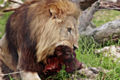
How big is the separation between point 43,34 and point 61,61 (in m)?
0.61

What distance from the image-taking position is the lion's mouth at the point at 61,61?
316 centimetres

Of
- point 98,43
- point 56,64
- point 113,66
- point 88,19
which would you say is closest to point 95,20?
point 88,19

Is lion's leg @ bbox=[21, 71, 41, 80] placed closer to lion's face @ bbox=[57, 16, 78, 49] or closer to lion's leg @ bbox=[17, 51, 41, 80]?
lion's leg @ bbox=[17, 51, 41, 80]

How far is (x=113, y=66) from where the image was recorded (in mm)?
4031

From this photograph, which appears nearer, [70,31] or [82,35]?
[70,31]

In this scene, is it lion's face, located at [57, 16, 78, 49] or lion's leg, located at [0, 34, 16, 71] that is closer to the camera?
lion's face, located at [57, 16, 78, 49]

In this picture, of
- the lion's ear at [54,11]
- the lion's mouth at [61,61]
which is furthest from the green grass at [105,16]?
the lion's ear at [54,11]

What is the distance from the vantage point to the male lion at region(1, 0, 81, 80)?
9.98ft

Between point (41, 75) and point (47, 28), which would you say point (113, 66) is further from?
point (47, 28)

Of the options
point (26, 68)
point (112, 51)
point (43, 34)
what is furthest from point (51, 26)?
point (112, 51)

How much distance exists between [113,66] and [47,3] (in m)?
1.55

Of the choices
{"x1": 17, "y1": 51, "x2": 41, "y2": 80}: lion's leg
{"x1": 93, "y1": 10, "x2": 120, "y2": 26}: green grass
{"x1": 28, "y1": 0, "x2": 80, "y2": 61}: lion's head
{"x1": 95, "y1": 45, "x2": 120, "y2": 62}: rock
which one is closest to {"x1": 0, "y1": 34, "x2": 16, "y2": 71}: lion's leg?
{"x1": 17, "y1": 51, "x2": 41, "y2": 80}: lion's leg

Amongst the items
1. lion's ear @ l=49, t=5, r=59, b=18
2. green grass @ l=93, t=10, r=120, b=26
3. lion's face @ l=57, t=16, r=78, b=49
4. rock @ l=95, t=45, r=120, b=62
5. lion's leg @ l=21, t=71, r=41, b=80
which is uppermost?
lion's ear @ l=49, t=5, r=59, b=18

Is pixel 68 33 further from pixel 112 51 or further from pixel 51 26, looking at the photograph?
pixel 112 51
